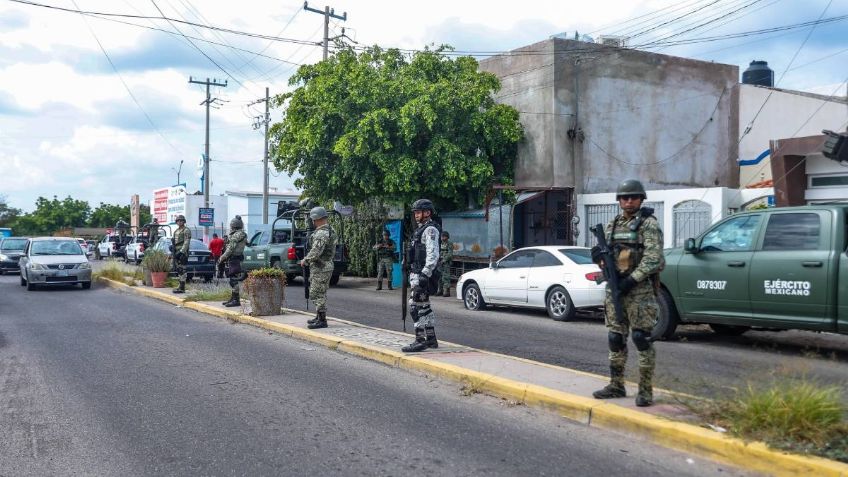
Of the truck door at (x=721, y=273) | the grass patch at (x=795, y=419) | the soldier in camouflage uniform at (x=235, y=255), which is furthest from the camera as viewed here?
the soldier in camouflage uniform at (x=235, y=255)

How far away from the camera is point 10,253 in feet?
87.9

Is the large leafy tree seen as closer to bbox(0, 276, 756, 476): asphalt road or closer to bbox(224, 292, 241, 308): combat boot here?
bbox(224, 292, 241, 308): combat boot

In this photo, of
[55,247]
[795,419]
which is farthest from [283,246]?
[795,419]

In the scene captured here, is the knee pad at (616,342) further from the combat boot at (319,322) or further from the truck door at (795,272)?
the combat boot at (319,322)

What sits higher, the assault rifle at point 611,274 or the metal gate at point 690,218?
the metal gate at point 690,218

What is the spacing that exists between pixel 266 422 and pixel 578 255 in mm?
Result: 7947

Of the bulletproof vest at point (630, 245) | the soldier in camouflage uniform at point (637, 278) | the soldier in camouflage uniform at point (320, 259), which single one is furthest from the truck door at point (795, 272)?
the soldier in camouflage uniform at point (320, 259)

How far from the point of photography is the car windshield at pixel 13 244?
90.6 feet

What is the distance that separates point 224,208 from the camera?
55.6 meters

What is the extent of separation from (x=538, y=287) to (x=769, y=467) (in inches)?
329

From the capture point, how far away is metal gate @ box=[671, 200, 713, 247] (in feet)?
53.0

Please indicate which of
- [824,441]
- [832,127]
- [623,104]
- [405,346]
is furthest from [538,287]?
[832,127]

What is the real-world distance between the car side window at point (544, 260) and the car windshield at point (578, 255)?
206 mm

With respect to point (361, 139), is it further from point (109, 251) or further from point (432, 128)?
point (109, 251)
